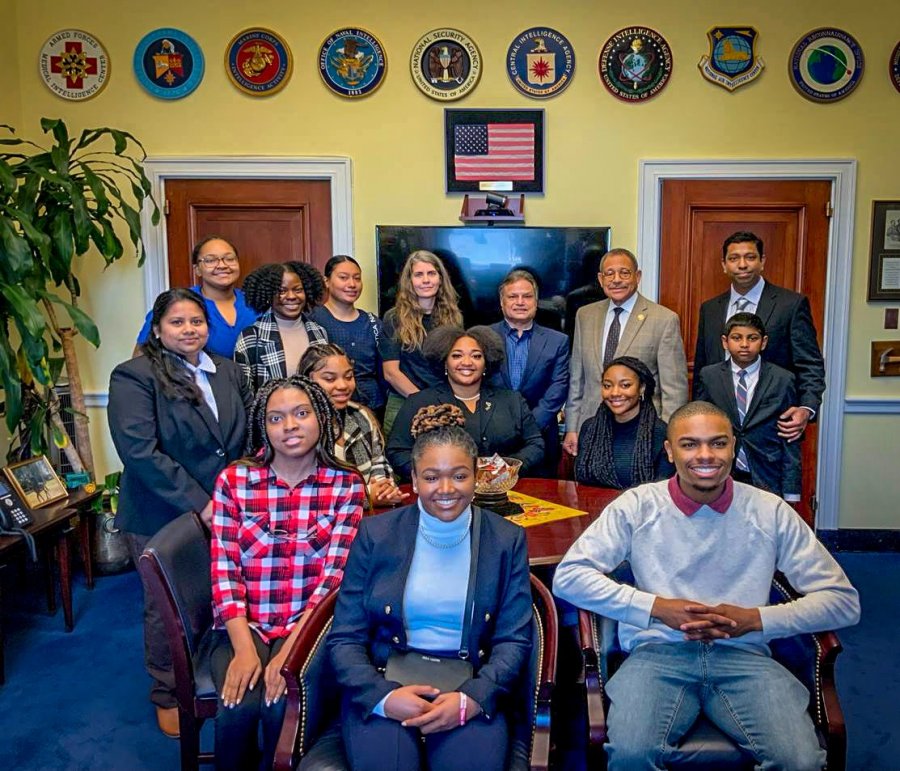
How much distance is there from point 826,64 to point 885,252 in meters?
1.04

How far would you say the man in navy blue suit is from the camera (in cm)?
345

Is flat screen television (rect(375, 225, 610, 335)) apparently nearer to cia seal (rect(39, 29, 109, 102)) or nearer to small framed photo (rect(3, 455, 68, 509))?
cia seal (rect(39, 29, 109, 102))

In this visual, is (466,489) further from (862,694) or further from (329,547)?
(862,694)

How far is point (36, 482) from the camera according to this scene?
3549 mm

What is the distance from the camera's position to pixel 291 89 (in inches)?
164

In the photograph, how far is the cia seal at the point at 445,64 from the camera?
163 inches

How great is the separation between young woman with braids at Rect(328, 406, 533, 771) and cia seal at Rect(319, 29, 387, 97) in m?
2.80

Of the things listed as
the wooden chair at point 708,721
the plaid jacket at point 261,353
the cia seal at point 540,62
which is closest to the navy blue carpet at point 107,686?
the wooden chair at point 708,721

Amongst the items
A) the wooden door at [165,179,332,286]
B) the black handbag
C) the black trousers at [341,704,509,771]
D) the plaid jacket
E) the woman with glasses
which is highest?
the wooden door at [165,179,332,286]

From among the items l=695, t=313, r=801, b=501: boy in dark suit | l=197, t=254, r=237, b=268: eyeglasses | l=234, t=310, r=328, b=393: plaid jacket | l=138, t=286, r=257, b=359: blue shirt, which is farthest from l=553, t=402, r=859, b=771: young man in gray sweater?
→ l=197, t=254, r=237, b=268: eyeglasses

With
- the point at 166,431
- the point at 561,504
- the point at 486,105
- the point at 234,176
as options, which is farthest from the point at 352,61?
the point at 561,504

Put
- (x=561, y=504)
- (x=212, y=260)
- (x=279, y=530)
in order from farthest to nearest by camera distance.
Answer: (x=212, y=260)
(x=561, y=504)
(x=279, y=530)

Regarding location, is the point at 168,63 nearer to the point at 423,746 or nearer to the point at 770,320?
the point at 770,320

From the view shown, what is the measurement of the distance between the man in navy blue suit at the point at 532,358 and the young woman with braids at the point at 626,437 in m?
0.50
